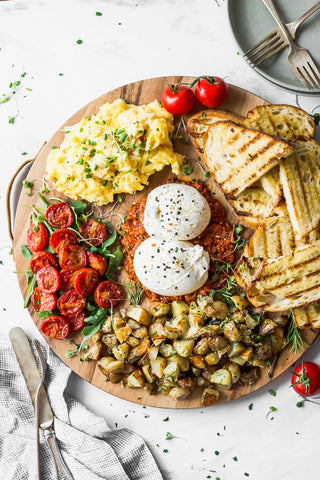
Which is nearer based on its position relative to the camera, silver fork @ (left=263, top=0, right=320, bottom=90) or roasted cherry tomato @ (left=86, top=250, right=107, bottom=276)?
silver fork @ (left=263, top=0, right=320, bottom=90)

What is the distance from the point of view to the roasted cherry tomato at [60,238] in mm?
3539

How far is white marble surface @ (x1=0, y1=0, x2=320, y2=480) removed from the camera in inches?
142

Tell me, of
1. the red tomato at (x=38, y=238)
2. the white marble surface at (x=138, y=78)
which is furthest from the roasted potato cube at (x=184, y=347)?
the red tomato at (x=38, y=238)

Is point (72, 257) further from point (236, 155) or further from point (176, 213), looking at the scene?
point (236, 155)

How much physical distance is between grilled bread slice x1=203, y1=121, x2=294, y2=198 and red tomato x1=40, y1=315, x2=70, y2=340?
159cm

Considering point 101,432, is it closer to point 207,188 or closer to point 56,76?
point 207,188

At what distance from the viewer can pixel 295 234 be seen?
10.7 feet

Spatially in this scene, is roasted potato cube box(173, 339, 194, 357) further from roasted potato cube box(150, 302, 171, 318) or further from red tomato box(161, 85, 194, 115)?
red tomato box(161, 85, 194, 115)

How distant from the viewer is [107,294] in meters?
3.50

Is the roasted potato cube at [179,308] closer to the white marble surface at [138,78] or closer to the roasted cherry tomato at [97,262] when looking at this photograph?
the roasted cherry tomato at [97,262]

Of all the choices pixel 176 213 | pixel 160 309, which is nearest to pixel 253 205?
pixel 176 213

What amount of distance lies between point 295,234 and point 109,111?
1.66 meters

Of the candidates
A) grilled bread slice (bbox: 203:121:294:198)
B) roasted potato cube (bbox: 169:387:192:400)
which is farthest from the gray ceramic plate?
roasted potato cube (bbox: 169:387:192:400)

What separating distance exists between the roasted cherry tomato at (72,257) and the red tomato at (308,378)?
1.83m
